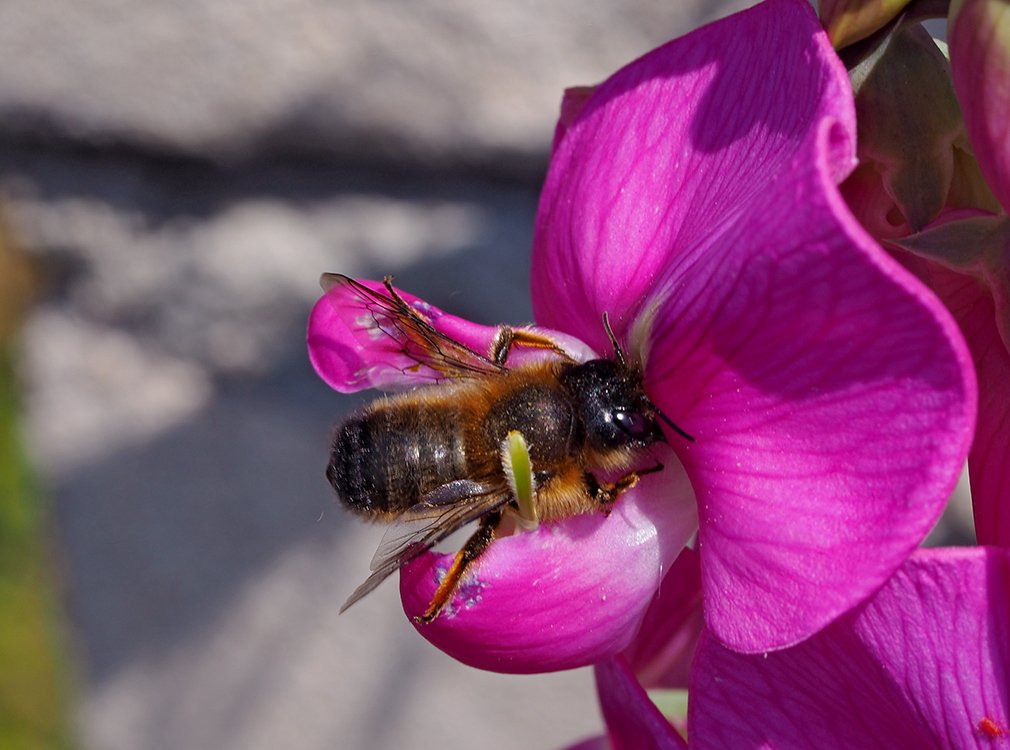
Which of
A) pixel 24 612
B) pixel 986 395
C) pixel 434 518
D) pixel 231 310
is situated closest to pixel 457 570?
pixel 434 518

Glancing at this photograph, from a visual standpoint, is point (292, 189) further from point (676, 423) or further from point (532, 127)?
point (676, 423)

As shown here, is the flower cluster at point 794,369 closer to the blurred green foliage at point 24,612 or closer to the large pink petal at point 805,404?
the large pink petal at point 805,404

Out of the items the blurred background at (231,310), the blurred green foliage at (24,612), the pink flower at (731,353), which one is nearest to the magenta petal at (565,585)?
the pink flower at (731,353)

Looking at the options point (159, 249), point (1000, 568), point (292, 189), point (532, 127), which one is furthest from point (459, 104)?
point (1000, 568)

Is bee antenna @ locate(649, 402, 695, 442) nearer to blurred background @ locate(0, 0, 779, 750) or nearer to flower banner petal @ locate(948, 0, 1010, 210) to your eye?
flower banner petal @ locate(948, 0, 1010, 210)

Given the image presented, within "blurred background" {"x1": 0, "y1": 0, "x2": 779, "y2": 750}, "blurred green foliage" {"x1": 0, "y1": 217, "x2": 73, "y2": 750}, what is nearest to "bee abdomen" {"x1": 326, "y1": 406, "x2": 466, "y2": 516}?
"blurred background" {"x1": 0, "y1": 0, "x2": 779, "y2": 750}

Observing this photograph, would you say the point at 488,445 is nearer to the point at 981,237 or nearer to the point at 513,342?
the point at 513,342
